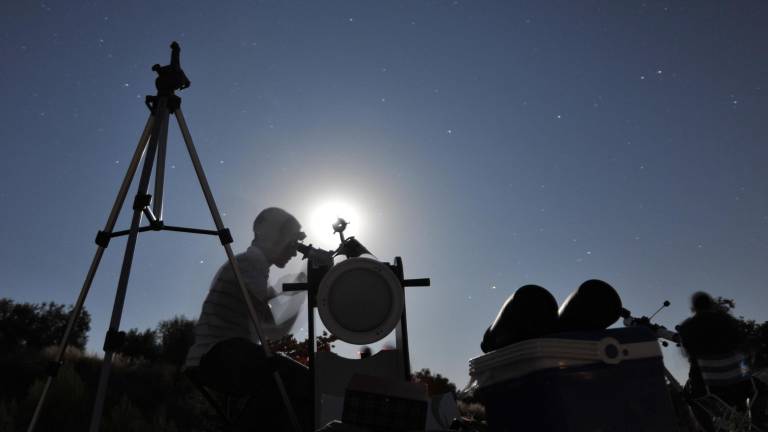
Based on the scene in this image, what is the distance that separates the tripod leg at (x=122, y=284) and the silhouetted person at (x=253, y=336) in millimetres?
581

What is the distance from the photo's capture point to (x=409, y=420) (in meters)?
1.86

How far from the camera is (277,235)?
149 inches

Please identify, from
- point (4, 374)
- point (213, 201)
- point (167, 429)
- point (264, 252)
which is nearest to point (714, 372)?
point (264, 252)

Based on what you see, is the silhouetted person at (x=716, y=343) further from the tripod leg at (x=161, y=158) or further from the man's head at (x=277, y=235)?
the tripod leg at (x=161, y=158)

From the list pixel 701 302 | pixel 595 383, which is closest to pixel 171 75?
pixel 595 383

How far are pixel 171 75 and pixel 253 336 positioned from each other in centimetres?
186

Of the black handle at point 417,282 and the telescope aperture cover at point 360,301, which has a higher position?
the black handle at point 417,282

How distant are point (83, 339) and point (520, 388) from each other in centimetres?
2503

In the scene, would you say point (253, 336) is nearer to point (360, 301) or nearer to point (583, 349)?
point (360, 301)

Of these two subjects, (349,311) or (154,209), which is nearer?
(349,311)

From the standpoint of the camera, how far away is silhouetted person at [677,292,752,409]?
5.06m

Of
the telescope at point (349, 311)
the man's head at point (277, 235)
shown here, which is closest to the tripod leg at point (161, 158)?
the man's head at point (277, 235)

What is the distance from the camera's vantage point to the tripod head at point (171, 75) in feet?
10.2

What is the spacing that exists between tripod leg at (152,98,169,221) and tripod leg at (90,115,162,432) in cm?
4
